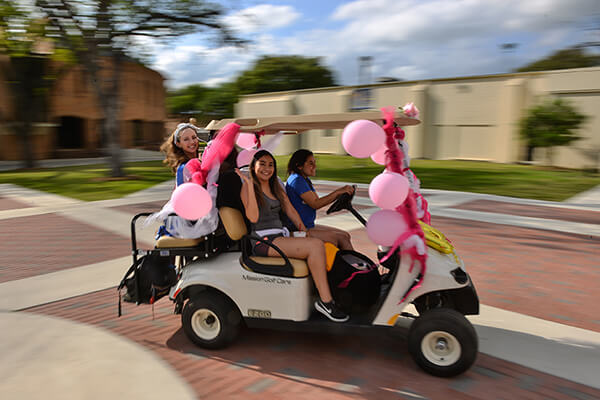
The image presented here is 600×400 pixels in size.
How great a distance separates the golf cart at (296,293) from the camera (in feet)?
9.53

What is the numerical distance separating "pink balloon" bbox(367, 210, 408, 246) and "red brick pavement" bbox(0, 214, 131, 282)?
4062 millimetres

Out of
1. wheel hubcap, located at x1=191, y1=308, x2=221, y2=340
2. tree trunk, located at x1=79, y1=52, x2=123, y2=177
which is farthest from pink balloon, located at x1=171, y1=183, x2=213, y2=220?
tree trunk, located at x1=79, y1=52, x2=123, y2=177

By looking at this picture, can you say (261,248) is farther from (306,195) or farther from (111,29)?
(111,29)

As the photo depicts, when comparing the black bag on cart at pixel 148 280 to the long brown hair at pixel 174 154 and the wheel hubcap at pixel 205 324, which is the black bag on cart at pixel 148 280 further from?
the long brown hair at pixel 174 154

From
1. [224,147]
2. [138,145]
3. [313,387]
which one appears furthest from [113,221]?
[138,145]

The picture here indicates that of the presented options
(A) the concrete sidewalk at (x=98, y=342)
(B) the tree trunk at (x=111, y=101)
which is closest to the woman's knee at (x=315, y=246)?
(A) the concrete sidewalk at (x=98, y=342)

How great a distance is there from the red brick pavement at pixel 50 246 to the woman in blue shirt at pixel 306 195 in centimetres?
309

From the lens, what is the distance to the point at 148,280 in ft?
11.4

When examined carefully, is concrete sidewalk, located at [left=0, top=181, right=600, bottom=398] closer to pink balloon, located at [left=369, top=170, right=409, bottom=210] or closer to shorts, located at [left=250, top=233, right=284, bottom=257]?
shorts, located at [left=250, top=233, right=284, bottom=257]

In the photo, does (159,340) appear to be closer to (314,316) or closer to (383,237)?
(314,316)

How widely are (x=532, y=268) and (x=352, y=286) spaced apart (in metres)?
3.29

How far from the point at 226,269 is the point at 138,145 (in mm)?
31770

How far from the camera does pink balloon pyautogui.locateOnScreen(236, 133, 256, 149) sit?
4.28m

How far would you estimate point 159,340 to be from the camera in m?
3.48
